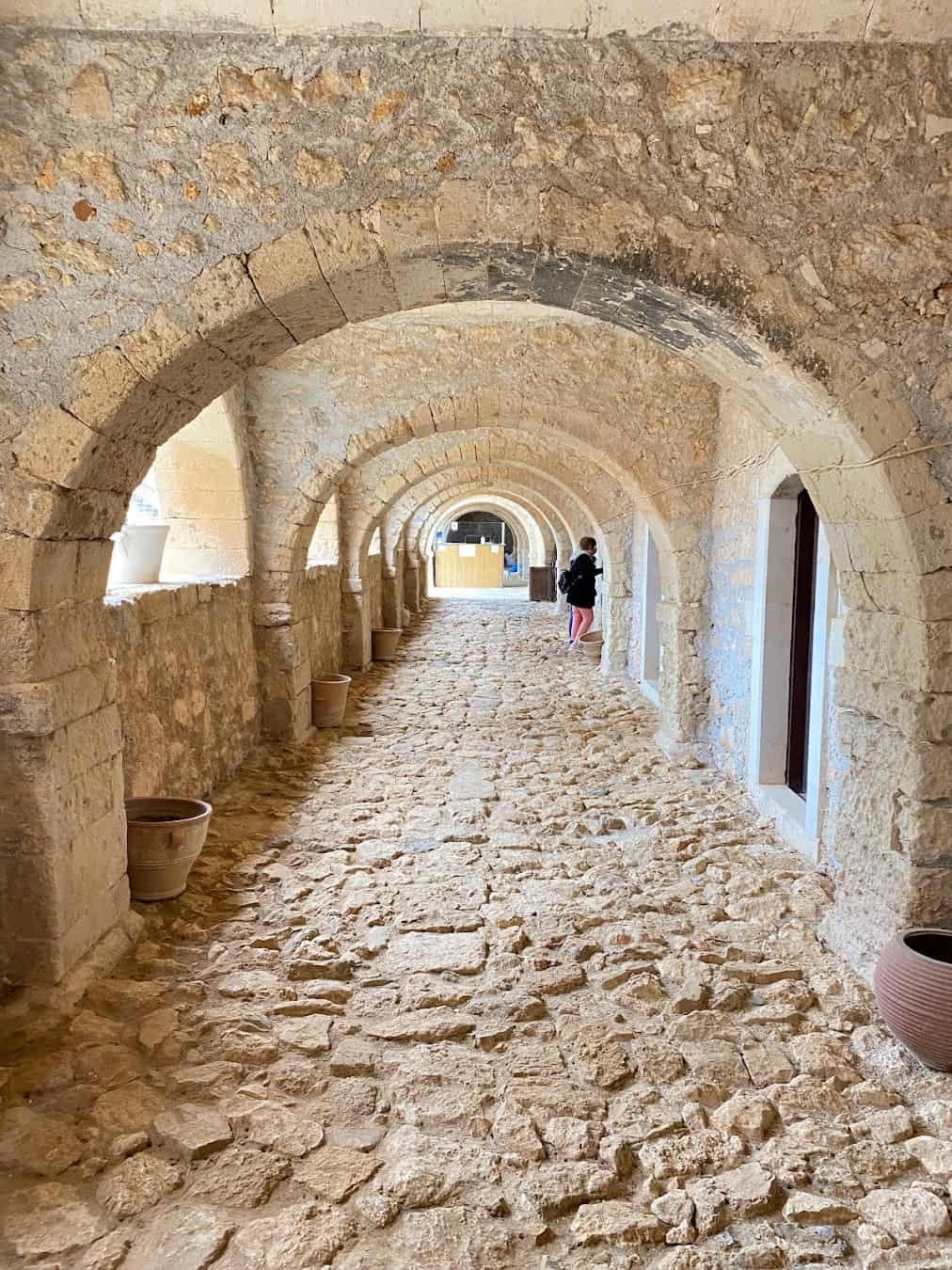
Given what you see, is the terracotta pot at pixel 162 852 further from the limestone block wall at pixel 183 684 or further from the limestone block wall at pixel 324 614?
the limestone block wall at pixel 324 614

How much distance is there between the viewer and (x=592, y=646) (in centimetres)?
1131

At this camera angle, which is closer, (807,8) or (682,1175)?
(682,1175)

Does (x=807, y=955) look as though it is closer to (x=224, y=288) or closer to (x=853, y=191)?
(x=853, y=191)

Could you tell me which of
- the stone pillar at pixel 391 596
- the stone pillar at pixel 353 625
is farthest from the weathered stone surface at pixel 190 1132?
the stone pillar at pixel 391 596

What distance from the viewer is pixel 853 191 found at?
266 centimetres

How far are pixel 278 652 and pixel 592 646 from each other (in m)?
5.69

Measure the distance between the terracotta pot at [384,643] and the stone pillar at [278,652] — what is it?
4.16 m

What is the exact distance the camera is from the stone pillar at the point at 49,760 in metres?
2.76

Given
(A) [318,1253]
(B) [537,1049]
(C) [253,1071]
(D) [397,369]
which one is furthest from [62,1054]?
(D) [397,369]

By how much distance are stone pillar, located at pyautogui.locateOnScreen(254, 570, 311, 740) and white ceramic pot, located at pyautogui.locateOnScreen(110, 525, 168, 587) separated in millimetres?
1357

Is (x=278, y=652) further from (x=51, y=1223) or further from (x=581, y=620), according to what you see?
(x=581, y=620)

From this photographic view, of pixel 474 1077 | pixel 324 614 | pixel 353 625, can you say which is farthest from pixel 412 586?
pixel 474 1077

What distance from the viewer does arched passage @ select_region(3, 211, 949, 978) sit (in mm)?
2701

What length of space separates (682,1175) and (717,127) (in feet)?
9.71
